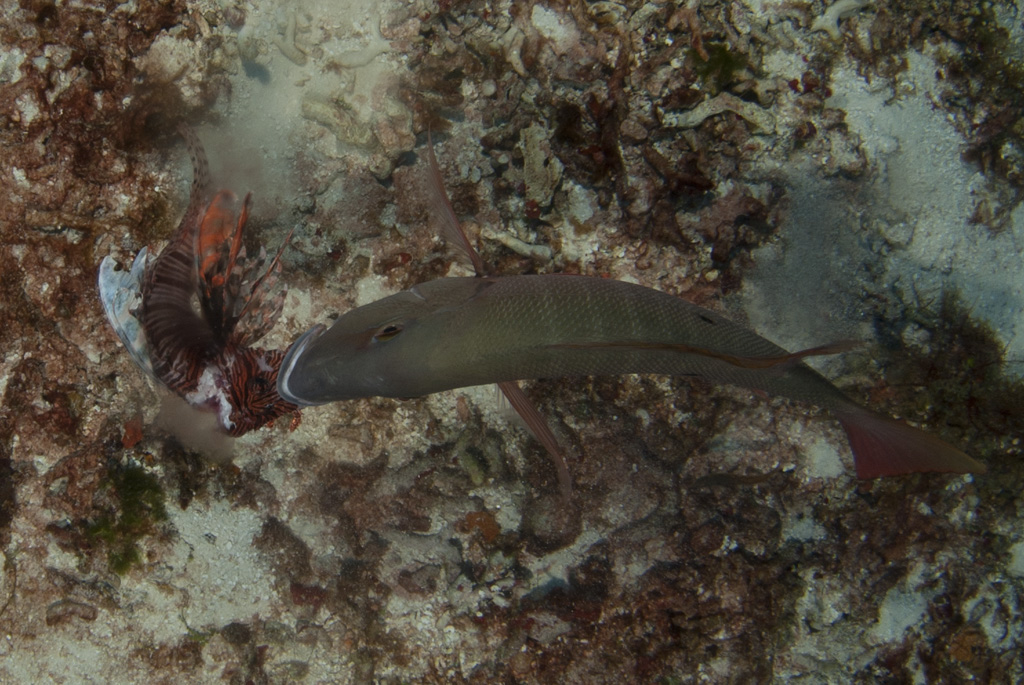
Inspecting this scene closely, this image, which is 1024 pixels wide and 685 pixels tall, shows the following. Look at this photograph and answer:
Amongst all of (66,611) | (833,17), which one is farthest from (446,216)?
(66,611)

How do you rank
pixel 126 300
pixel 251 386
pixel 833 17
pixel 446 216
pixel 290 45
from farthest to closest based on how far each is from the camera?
pixel 290 45, pixel 833 17, pixel 251 386, pixel 126 300, pixel 446 216

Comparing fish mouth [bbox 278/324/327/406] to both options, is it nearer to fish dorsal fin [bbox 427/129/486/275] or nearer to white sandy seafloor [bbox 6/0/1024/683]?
fish dorsal fin [bbox 427/129/486/275]

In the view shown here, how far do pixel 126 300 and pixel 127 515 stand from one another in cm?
167

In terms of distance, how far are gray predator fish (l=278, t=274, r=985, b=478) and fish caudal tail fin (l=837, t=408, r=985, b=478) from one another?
209 millimetres

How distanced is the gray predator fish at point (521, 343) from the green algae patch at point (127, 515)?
220 cm

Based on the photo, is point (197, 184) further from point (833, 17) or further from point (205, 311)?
point (833, 17)

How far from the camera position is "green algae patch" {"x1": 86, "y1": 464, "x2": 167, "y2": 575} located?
4020 millimetres

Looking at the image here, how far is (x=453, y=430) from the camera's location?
4.17 m

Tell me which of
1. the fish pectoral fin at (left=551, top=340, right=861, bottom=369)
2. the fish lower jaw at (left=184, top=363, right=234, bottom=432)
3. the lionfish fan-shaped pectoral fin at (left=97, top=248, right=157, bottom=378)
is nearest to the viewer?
the fish pectoral fin at (left=551, top=340, right=861, bottom=369)

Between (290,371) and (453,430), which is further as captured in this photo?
(453,430)

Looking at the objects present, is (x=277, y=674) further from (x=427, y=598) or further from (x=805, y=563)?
(x=805, y=563)

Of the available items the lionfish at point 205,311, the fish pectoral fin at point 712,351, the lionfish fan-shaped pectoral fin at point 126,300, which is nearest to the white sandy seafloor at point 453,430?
the lionfish at point 205,311

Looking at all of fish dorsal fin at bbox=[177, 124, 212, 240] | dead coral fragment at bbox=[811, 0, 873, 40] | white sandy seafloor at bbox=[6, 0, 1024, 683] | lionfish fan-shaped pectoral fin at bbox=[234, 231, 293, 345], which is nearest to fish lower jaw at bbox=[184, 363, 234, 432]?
lionfish fan-shaped pectoral fin at bbox=[234, 231, 293, 345]

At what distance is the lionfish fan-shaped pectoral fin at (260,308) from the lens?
3764 millimetres
